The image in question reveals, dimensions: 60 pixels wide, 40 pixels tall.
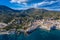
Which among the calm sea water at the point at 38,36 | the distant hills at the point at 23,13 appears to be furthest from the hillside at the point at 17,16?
the calm sea water at the point at 38,36

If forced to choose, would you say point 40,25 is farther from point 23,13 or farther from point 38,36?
point 23,13

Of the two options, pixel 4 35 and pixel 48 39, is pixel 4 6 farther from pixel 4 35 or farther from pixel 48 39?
pixel 48 39

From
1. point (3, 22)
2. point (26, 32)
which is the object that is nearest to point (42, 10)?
point (26, 32)

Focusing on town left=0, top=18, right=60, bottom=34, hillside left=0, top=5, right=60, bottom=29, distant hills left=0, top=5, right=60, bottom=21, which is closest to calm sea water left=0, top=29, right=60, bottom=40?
town left=0, top=18, right=60, bottom=34

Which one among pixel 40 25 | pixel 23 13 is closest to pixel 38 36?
pixel 40 25

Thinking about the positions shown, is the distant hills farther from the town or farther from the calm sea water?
the calm sea water

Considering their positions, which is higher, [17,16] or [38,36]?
Answer: [17,16]

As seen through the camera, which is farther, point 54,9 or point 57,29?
point 57,29

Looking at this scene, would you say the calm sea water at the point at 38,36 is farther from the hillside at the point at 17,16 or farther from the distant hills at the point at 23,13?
the distant hills at the point at 23,13
